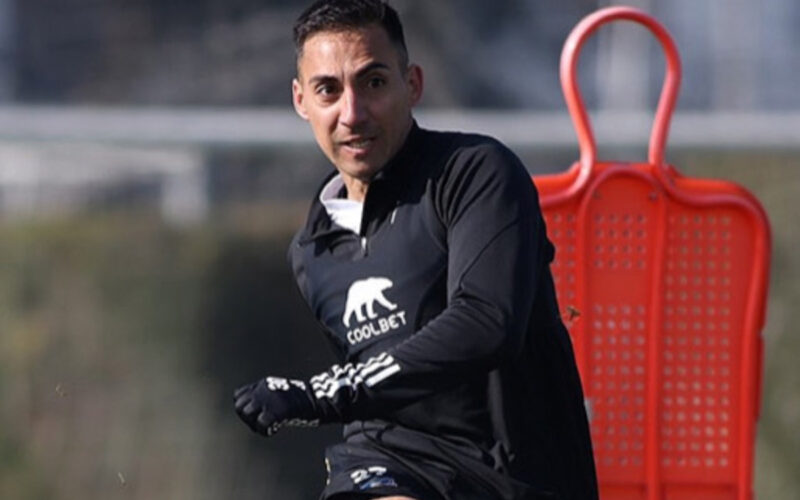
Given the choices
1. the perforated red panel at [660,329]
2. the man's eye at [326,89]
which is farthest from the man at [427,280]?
the perforated red panel at [660,329]

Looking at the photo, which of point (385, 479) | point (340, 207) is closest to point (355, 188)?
point (340, 207)

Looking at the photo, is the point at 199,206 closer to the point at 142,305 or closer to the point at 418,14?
the point at 142,305

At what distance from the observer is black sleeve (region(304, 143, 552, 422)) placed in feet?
12.4

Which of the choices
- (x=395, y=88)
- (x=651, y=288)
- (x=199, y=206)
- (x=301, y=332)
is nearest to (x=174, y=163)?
(x=199, y=206)

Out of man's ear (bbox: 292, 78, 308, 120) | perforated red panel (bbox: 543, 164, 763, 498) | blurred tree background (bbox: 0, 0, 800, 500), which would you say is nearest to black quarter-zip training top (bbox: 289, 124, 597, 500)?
man's ear (bbox: 292, 78, 308, 120)

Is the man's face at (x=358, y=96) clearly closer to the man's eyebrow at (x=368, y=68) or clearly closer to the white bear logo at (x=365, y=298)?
the man's eyebrow at (x=368, y=68)

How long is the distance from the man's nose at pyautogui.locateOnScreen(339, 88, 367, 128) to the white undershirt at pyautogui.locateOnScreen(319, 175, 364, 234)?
7.7 inches

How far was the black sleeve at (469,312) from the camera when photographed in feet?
12.4

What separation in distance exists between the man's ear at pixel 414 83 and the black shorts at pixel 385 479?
0.70 metres

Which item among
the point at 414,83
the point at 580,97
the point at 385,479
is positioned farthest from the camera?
the point at 580,97

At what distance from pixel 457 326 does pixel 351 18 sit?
67cm

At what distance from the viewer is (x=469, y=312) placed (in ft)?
12.5

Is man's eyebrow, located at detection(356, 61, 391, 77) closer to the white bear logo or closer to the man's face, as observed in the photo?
the man's face

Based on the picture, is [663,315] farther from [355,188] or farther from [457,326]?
[457,326]
